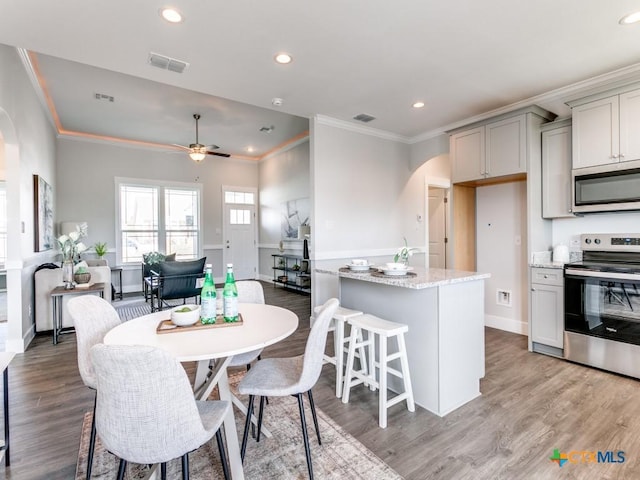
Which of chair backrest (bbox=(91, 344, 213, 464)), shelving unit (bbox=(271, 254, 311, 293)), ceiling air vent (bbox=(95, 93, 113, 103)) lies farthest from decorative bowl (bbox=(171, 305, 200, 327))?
shelving unit (bbox=(271, 254, 311, 293))

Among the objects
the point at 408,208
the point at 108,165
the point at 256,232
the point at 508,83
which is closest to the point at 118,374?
the point at 508,83

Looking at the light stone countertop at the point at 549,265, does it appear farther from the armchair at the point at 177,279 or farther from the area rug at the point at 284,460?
the armchair at the point at 177,279

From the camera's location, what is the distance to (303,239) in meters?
6.61

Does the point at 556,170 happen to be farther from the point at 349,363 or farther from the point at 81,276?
the point at 81,276

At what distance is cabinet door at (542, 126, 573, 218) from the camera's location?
134 inches

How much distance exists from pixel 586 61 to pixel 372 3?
2.17 m

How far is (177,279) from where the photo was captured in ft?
15.2

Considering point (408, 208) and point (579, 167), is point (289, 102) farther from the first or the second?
point (579, 167)

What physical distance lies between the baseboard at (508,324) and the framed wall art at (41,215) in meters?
5.87

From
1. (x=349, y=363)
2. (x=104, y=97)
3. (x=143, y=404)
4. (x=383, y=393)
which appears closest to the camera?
(x=143, y=404)

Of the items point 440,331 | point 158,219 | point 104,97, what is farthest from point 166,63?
point 158,219

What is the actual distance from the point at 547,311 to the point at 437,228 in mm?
2944

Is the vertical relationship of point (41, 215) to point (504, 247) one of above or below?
above

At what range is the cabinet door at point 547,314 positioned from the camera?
323 centimetres
